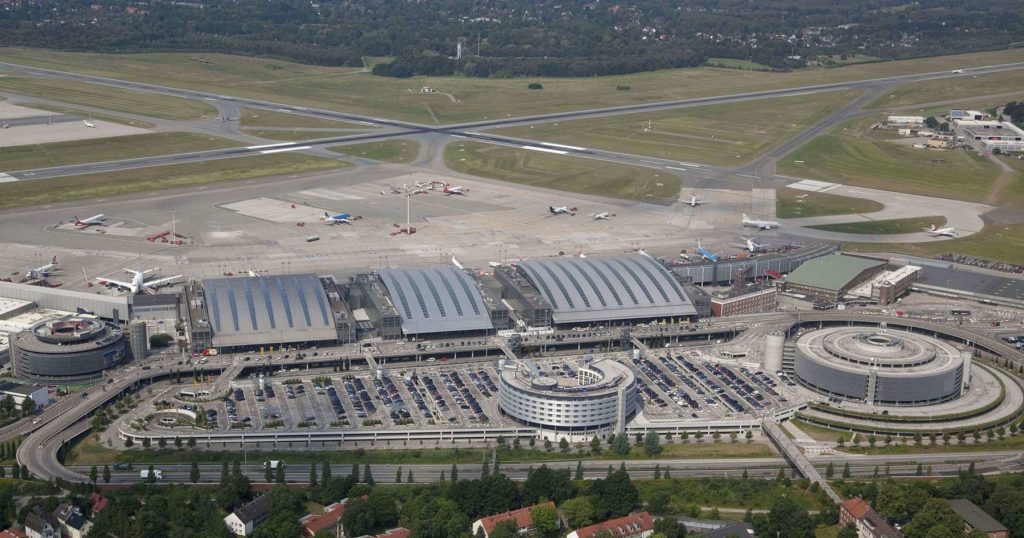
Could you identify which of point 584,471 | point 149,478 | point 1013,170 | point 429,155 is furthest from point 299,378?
point 1013,170

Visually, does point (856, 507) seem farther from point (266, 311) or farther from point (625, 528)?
point (266, 311)

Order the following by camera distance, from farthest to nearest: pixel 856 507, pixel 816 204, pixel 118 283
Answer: pixel 816 204
pixel 118 283
pixel 856 507

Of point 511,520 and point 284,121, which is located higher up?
point 284,121

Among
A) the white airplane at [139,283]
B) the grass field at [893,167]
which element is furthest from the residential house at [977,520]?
the grass field at [893,167]

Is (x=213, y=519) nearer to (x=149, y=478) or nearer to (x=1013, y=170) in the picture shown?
(x=149, y=478)

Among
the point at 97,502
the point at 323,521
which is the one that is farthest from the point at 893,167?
the point at 97,502

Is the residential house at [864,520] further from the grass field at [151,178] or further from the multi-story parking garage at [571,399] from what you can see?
the grass field at [151,178]

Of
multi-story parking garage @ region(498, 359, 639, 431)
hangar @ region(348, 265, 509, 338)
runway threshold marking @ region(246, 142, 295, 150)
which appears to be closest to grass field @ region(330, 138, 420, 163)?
runway threshold marking @ region(246, 142, 295, 150)
